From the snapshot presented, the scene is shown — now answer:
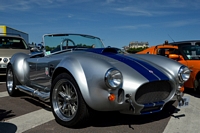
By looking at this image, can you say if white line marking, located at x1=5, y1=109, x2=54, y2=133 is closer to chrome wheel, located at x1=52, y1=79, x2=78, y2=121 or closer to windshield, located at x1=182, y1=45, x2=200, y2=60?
chrome wheel, located at x1=52, y1=79, x2=78, y2=121

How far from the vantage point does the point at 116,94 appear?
114 inches

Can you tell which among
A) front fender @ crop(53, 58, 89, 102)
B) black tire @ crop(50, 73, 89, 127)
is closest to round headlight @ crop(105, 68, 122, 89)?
front fender @ crop(53, 58, 89, 102)

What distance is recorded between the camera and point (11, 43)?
902 cm

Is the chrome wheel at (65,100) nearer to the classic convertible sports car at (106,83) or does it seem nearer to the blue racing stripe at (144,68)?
the classic convertible sports car at (106,83)

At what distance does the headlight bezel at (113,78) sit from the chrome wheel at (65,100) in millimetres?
572

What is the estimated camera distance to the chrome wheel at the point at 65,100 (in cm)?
332

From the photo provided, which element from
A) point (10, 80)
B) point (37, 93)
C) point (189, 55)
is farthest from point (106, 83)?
point (189, 55)

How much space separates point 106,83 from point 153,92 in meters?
0.73

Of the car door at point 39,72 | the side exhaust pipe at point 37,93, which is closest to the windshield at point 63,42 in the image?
the car door at point 39,72

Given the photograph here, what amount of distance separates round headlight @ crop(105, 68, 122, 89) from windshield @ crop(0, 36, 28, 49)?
6.89 metres

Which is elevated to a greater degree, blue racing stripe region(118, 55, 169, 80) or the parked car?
the parked car

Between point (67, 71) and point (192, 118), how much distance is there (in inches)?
85.8

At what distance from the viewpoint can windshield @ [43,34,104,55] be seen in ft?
15.0

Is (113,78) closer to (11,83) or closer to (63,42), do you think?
(63,42)
